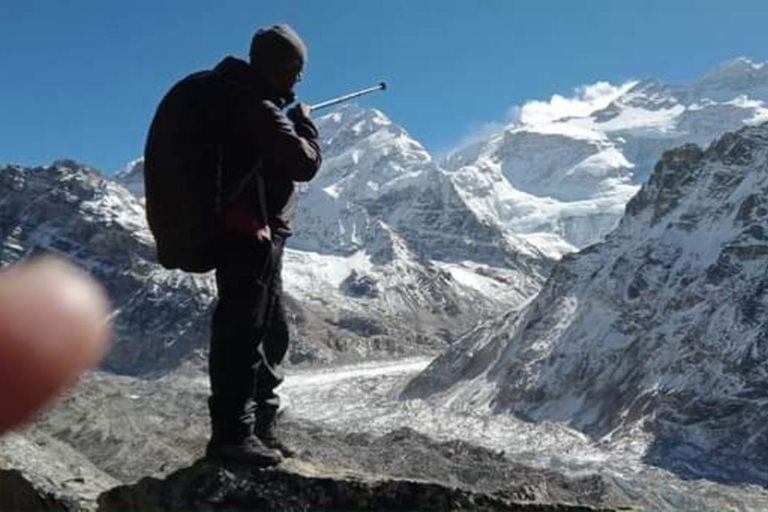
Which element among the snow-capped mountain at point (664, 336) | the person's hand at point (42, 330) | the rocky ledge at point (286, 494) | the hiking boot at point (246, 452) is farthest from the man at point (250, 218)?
the snow-capped mountain at point (664, 336)

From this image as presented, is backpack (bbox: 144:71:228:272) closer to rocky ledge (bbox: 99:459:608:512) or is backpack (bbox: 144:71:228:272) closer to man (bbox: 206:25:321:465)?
man (bbox: 206:25:321:465)

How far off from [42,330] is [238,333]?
431 centimetres

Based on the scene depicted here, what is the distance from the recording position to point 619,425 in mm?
126250

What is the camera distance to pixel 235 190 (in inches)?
214

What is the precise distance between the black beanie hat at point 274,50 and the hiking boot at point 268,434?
1.83 metres

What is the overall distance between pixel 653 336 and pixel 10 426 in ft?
464

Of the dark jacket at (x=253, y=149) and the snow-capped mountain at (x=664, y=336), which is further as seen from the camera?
the snow-capped mountain at (x=664, y=336)

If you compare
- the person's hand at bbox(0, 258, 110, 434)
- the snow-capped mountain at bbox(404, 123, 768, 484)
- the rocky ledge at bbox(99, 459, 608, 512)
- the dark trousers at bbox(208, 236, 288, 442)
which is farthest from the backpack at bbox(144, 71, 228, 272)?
the snow-capped mountain at bbox(404, 123, 768, 484)

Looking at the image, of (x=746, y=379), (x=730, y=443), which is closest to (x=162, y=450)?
(x=730, y=443)

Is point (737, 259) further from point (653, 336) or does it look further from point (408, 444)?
point (408, 444)

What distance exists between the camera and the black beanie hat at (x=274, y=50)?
5.77 metres

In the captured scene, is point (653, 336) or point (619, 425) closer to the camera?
point (619, 425)

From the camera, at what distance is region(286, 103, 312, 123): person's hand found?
598 cm

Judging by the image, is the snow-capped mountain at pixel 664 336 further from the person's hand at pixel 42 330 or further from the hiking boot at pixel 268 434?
A: the person's hand at pixel 42 330
